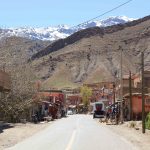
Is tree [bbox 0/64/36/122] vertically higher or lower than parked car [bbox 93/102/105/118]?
higher

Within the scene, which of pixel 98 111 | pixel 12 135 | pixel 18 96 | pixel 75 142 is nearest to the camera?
pixel 75 142

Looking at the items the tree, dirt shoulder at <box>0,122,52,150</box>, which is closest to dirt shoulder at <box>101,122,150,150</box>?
dirt shoulder at <box>0,122,52,150</box>

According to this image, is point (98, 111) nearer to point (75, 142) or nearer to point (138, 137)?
point (138, 137)

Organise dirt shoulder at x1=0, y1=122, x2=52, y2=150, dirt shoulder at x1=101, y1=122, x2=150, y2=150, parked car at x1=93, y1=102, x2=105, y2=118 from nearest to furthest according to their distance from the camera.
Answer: dirt shoulder at x1=101, y1=122, x2=150, y2=150 < dirt shoulder at x1=0, y1=122, x2=52, y2=150 < parked car at x1=93, y1=102, x2=105, y2=118

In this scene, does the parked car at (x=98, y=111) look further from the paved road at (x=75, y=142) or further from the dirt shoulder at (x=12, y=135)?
the paved road at (x=75, y=142)

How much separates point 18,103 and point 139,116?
21.1 meters

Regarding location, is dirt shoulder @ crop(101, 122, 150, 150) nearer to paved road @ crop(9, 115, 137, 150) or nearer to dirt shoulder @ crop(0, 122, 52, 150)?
paved road @ crop(9, 115, 137, 150)

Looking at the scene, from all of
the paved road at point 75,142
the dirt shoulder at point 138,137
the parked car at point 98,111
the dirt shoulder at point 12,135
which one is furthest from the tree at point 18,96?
the parked car at point 98,111

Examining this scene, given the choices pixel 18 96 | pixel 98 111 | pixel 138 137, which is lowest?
pixel 138 137

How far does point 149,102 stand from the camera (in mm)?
75562

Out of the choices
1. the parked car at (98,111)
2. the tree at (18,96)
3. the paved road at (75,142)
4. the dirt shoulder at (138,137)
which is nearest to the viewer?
the paved road at (75,142)

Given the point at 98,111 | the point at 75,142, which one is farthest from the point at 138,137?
the point at 98,111

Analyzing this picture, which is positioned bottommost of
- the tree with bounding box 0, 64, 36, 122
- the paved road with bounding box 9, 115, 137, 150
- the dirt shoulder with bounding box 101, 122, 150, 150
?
the dirt shoulder with bounding box 101, 122, 150, 150

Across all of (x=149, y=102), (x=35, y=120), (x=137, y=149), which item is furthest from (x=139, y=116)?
(x=137, y=149)
